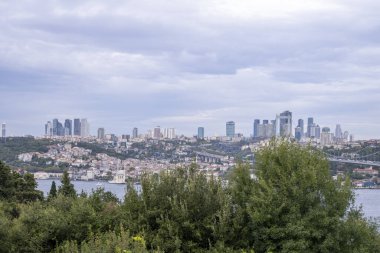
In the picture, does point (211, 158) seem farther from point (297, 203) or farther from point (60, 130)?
point (60, 130)

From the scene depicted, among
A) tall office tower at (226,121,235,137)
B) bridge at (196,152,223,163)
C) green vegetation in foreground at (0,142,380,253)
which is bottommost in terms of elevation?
bridge at (196,152,223,163)

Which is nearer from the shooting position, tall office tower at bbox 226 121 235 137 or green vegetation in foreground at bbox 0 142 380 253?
green vegetation in foreground at bbox 0 142 380 253

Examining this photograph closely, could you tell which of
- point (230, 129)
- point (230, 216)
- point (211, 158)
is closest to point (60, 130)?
point (230, 129)

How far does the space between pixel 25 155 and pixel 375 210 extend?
8277 cm

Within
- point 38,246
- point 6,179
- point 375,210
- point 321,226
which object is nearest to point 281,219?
point 321,226

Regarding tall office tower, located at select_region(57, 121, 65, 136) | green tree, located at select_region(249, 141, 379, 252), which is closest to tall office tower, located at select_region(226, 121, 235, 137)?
tall office tower, located at select_region(57, 121, 65, 136)

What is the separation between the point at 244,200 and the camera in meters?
19.4

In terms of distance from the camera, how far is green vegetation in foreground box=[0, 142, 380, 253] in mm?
17797

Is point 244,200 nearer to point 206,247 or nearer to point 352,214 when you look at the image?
point 206,247

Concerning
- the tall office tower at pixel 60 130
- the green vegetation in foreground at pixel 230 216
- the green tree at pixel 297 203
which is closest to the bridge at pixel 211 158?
the green tree at pixel 297 203

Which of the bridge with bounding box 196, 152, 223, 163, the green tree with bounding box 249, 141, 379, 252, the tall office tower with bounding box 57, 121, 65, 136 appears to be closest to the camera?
the green tree with bounding box 249, 141, 379, 252

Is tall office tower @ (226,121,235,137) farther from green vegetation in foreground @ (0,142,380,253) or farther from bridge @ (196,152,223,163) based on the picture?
green vegetation in foreground @ (0,142,380,253)

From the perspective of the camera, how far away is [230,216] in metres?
18.4

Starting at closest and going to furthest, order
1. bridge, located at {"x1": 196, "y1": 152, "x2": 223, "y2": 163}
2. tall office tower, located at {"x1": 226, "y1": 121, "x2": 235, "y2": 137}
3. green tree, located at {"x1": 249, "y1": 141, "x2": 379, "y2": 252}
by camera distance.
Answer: green tree, located at {"x1": 249, "y1": 141, "x2": 379, "y2": 252}, bridge, located at {"x1": 196, "y1": 152, "x2": 223, "y2": 163}, tall office tower, located at {"x1": 226, "y1": 121, "x2": 235, "y2": 137}
